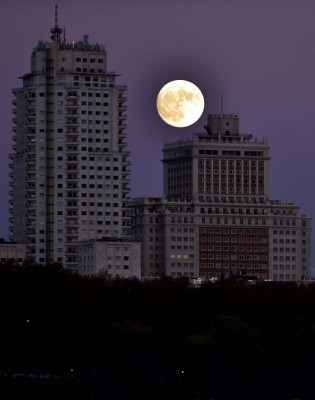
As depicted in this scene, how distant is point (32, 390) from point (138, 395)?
815cm

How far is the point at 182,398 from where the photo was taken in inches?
7840

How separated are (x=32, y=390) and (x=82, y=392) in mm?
3896

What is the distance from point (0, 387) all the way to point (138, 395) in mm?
10324

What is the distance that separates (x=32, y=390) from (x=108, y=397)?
5.79 m

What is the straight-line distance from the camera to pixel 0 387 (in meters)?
198

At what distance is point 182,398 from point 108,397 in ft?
18.2

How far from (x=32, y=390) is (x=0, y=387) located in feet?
8.26

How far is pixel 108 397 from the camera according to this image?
198375mm

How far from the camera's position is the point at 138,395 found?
199250mm

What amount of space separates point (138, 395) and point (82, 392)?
168 inches

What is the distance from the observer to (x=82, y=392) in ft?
650

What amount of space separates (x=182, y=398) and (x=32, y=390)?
11.3 m
